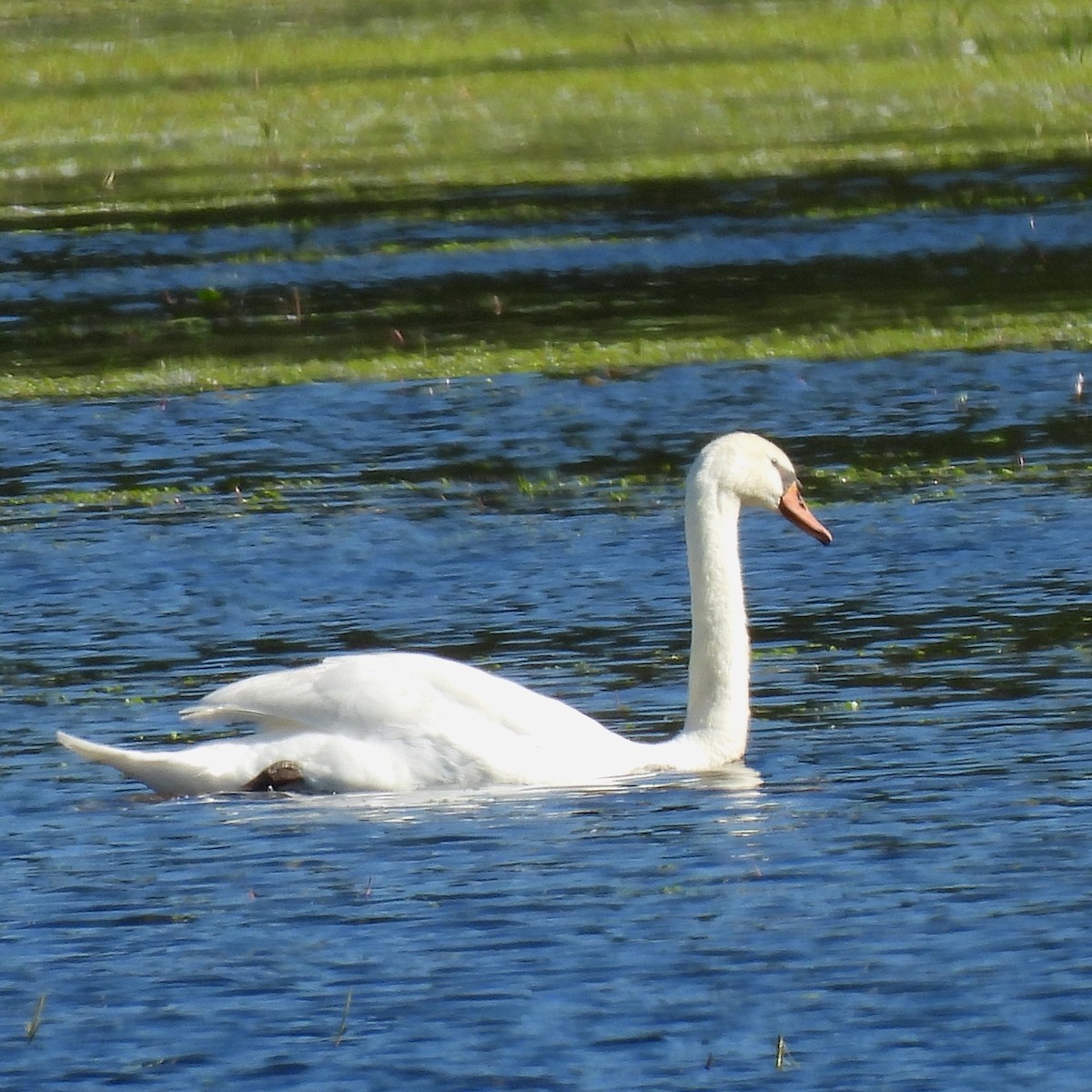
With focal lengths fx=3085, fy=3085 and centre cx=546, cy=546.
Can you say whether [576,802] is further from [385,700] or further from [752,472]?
[752,472]

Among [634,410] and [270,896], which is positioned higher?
[634,410]

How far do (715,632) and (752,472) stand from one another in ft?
1.85

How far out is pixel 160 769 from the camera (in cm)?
919

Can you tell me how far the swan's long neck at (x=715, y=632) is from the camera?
31.8 ft

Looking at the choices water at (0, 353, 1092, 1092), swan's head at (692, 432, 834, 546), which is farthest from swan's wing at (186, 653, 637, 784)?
swan's head at (692, 432, 834, 546)

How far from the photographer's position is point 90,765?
33.1 ft

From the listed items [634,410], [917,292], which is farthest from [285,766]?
[917,292]

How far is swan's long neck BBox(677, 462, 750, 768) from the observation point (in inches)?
381

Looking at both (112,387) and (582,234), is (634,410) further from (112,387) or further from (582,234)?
(582,234)

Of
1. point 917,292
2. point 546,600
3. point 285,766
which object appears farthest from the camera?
point 917,292

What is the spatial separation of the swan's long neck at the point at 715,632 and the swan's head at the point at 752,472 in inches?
1.0

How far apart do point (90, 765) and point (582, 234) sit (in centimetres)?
1627

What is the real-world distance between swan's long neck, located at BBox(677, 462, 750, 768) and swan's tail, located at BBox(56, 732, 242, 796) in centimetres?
149

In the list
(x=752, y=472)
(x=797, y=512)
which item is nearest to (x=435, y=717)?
(x=752, y=472)
